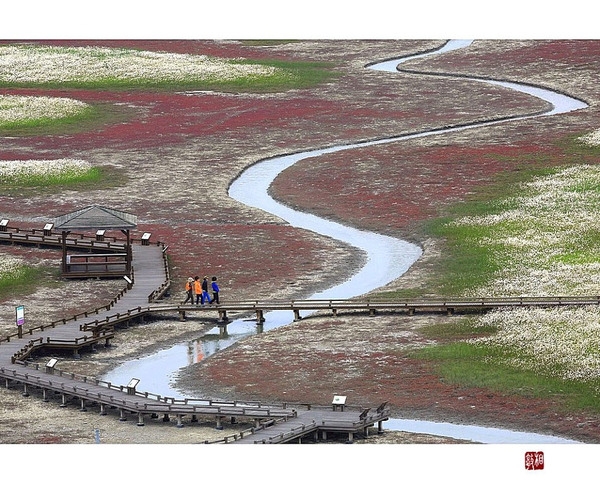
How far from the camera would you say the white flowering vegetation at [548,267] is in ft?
227

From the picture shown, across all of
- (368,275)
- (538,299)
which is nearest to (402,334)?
(538,299)

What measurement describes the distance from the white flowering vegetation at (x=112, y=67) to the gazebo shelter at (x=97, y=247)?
61.8 metres

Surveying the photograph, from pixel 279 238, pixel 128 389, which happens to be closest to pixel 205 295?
pixel 279 238

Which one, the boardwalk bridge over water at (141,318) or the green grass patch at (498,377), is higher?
the boardwalk bridge over water at (141,318)

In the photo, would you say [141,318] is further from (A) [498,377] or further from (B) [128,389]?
(A) [498,377]

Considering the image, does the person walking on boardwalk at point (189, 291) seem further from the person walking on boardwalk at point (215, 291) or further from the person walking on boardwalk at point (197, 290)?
the person walking on boardwalk at point (215, 291)

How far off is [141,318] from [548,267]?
22420mm

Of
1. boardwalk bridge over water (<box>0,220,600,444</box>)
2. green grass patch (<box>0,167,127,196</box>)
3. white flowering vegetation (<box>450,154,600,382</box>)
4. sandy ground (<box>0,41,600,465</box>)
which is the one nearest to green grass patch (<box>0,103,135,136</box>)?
sandy ground (<box>0,41,600,465</box>)

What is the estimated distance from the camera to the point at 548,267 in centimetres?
8612

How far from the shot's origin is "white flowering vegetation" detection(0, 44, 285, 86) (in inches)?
5965

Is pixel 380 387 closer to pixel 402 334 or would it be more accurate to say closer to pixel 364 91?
pixel 402 334
